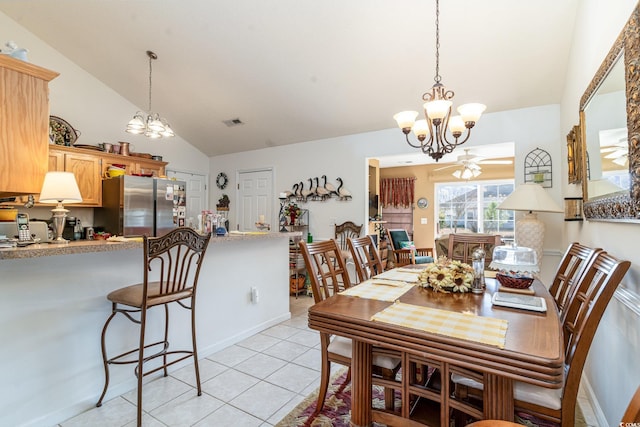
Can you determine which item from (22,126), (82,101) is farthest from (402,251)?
(82,101)

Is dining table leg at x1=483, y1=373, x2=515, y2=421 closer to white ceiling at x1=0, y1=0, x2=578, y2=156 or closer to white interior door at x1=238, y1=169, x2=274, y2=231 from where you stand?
white ceiling at x1=0, y1=0, x2=578, y2=156

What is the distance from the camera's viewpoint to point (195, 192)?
638 cm

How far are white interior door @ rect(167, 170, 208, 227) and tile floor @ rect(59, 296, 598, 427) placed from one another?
3.93 metres

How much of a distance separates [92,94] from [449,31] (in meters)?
4.91

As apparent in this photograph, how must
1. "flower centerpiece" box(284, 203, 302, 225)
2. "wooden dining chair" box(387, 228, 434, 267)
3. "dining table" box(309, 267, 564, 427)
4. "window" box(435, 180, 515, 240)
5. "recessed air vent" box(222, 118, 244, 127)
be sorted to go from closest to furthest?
"dining table" box(309, 267, 564, 427) < "recessed air vent" box(222, 118, 244, 127) < "flower centerpiece" box(284, 203, 302, 225) < "wooden dining chair" box(387, 228, 434, 267) < "window" box(435, 180, 515, 240)

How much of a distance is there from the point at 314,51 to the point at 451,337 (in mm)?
3267

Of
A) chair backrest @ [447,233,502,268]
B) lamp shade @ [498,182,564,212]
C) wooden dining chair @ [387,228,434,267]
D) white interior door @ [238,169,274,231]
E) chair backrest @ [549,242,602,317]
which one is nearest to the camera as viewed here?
chair backrest @ [549,242,602,317]

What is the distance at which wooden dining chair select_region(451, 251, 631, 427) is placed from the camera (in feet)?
3.74

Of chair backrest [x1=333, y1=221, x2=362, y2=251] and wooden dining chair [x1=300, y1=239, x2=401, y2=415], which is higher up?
chair backrest [x1=333, y1=221, x2=362, y2=251]

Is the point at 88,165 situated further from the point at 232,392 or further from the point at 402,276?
the point at 402,276

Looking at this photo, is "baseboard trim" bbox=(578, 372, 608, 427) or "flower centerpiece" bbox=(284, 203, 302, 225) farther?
"flower centerpiece" bbox=(284, 203, 302, 225)

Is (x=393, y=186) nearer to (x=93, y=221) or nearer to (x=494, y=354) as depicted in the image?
(x=93, y=221)

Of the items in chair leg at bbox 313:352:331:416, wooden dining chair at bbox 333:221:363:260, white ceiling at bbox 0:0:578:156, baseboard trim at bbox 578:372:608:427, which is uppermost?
white ceiling at bbox 0:0:578:156

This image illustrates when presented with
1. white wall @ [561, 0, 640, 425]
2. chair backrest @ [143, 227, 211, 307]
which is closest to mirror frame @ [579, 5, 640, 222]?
white wall @ [561, 0, 640, 425]
